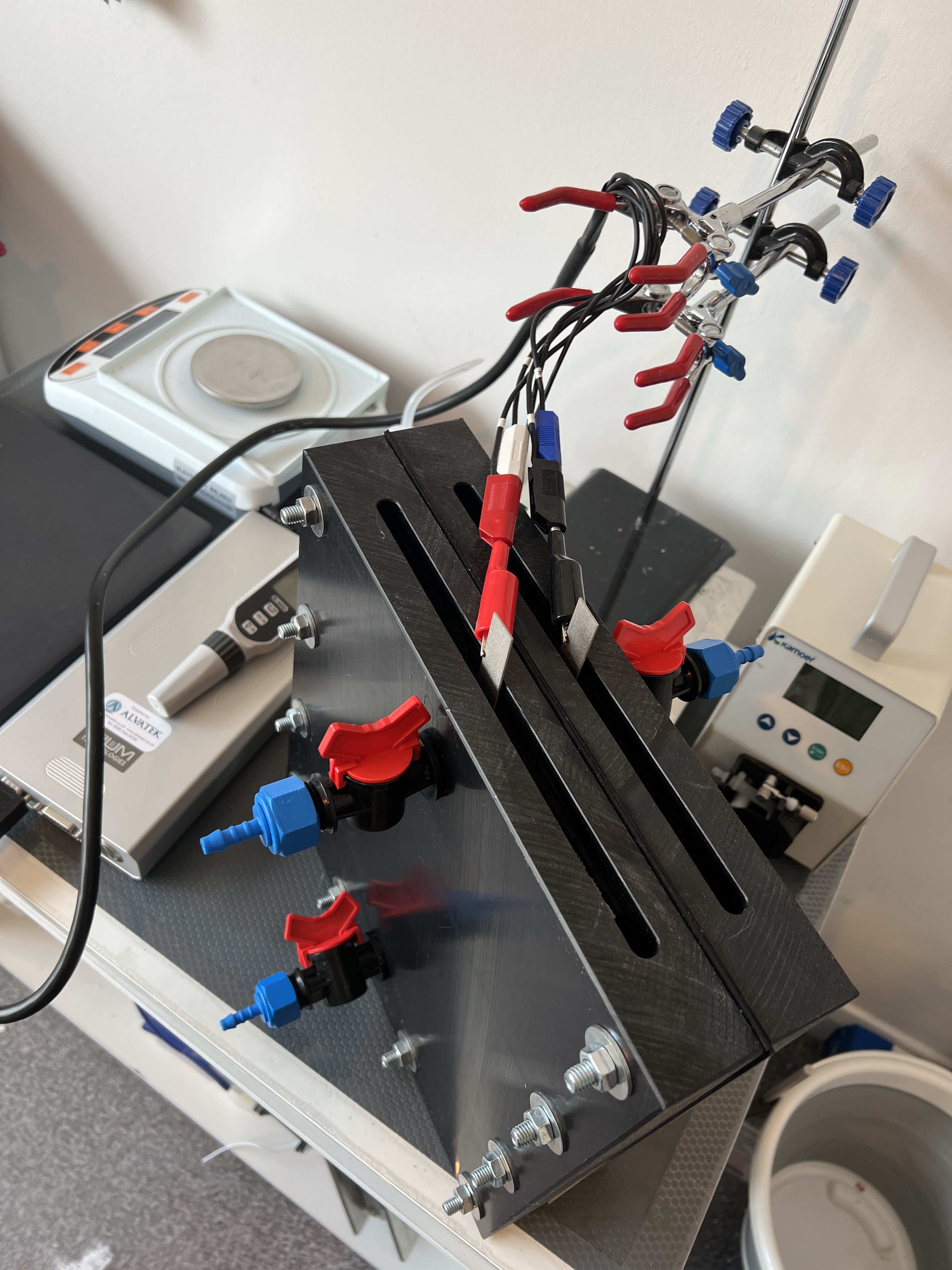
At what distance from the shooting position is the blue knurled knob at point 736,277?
19.5 inches

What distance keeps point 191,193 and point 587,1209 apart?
1.08 m

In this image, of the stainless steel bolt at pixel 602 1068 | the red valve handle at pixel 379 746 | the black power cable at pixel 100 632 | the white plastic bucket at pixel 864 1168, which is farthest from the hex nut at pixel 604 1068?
the white plastic bucket at pixel 864 1168

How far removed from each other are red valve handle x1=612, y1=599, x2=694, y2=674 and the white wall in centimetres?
40

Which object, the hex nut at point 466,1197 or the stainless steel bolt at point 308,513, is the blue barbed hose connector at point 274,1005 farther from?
the stainless steel bolt at point 308,513

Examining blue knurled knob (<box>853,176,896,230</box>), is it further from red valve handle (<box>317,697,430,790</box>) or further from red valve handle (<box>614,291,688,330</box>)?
red valve handle (<box>317,697,430,790</box>)

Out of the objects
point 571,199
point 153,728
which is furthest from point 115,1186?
point 571,199

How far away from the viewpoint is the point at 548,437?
1.54ft

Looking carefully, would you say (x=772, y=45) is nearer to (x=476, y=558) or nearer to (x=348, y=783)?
(x=476, y=558)

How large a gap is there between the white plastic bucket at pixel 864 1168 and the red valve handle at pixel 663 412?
2.35ft

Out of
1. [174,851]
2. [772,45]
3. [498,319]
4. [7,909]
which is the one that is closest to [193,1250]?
[7,909]

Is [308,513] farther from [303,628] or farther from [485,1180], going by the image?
[485,1180]

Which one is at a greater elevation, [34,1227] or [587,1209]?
[587,1209]

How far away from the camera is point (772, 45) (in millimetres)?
603

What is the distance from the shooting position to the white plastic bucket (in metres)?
0.91
